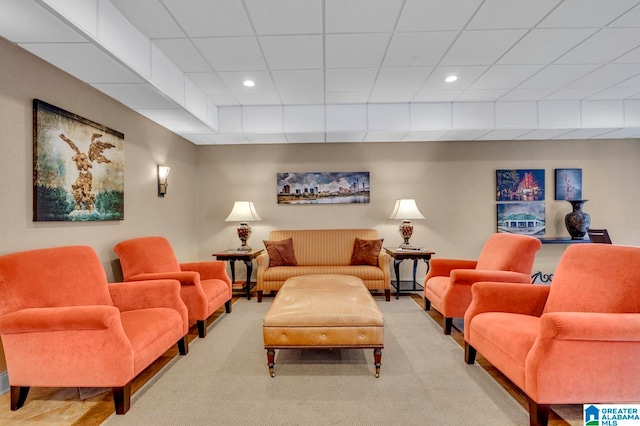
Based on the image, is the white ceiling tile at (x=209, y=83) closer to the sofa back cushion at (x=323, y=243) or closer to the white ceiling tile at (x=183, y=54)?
the white ceiling tile at (x=183, y=54)

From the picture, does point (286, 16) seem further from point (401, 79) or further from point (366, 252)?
point (366, 252)

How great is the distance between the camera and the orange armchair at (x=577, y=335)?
1651mm

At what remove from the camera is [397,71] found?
11.2 feet

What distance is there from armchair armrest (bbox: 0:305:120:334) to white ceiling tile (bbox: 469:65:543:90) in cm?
403

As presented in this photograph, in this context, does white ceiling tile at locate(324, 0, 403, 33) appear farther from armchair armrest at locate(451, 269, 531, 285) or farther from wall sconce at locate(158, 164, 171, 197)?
wall sconce at locate(158, 164, 171, 197)

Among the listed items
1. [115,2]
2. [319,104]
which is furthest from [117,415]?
[319,104]

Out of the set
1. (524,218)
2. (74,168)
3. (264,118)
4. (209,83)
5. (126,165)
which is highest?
(209,83)

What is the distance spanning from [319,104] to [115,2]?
8.58 feet

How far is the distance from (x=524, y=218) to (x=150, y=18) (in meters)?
5.66

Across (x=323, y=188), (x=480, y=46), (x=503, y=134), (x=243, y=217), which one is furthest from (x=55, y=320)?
(x=503, y=134)

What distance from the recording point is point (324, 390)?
214cm

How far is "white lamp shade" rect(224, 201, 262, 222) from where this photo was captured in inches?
187

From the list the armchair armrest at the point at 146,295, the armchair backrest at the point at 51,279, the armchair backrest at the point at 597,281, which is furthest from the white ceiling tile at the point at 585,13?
the armchair backrest at the point at 51,279

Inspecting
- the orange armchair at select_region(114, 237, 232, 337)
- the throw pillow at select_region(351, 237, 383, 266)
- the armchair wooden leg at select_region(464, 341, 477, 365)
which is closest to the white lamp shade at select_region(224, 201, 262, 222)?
the orange armchair at select_region(114, 237, 232, 337)
